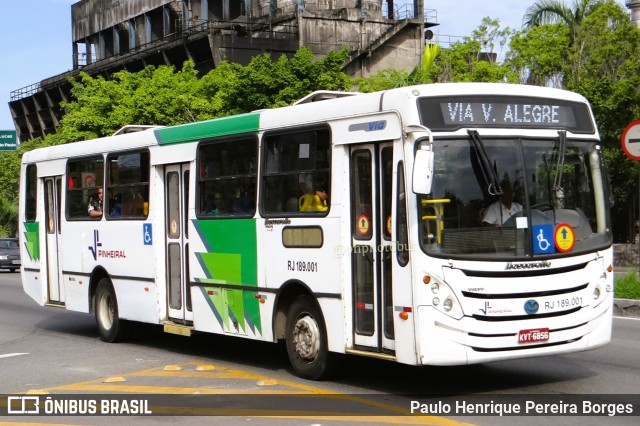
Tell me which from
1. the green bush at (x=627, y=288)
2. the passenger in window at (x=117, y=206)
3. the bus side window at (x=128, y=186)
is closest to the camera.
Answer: the bus side window at (x=128, y=186)

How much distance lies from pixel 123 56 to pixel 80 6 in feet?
60.3

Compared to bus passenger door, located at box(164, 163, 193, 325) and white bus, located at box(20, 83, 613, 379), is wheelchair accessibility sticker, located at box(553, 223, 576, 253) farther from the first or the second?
bus passenger door, located at box(164, 163, 193, 325)

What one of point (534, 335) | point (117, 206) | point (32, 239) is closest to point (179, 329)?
point (117, 206)

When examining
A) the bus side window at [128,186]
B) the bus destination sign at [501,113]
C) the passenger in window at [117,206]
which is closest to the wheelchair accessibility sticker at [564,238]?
the bus destination sign at [501,113]

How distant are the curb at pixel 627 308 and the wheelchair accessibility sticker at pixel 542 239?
27.4 ft

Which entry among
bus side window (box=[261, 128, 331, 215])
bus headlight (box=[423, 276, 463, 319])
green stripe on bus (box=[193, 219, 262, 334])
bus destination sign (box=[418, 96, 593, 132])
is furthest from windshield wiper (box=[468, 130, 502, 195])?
green stripe on bus (box=[193, 219, 262, 334])

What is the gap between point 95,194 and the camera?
1645 centimetres

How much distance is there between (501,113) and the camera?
10.4 m

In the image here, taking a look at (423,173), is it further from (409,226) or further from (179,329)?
(179,329)

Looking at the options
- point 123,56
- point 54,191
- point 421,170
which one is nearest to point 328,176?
point 421,170

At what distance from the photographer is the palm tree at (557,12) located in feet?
133

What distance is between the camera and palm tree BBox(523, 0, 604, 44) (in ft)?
133

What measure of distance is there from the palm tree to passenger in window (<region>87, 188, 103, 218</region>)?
1063 inches

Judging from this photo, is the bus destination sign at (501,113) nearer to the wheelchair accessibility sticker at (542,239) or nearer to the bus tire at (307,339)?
the wheelchair accessibility sticker at (542,239)
